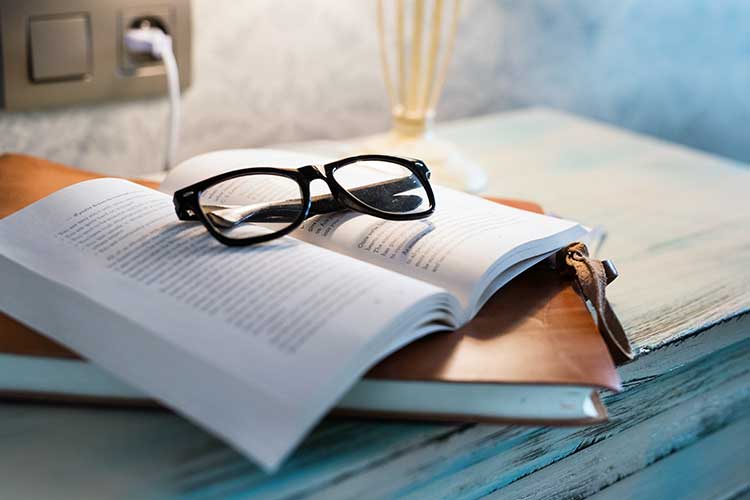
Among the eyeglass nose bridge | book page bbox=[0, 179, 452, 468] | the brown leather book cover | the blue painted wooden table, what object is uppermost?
the eyeglass nose bridge

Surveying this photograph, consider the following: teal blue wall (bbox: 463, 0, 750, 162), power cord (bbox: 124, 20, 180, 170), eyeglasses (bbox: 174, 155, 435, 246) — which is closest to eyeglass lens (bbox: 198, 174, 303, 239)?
eyeglasses (bbox: 174, 155, 435, 246)

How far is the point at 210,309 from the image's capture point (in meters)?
0.37

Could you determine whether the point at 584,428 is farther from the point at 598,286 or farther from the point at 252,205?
the point at 252,205

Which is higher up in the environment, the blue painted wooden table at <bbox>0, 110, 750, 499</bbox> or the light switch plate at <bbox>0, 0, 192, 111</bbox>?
the light switch plate at <bbox>0, 0, 192, 111</bbox>

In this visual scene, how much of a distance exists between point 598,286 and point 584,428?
0.09 m

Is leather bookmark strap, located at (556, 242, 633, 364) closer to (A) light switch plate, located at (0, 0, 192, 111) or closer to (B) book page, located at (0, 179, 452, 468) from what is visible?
(B) book page, located at (0, 179, 452, 468)

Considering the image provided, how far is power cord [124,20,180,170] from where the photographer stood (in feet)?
2.44

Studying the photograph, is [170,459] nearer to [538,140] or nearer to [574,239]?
[574,239]

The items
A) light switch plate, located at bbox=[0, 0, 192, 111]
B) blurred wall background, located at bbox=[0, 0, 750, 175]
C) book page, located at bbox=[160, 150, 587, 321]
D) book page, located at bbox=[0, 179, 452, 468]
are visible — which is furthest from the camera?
blurred wall background, located at bbox=[0, 0, 750, 175]

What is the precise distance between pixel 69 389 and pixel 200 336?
0.08m

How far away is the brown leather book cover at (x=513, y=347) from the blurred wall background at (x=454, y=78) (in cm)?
45

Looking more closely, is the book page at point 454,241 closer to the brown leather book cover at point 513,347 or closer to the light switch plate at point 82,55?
the brown leather book cover at point 513,347

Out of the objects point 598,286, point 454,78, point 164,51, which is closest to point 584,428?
point 598,286

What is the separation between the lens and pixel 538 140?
896 millimetres
